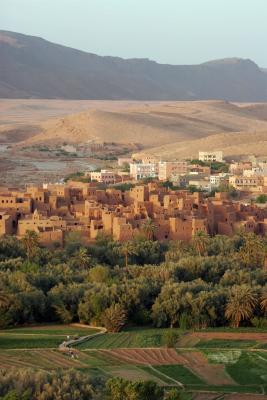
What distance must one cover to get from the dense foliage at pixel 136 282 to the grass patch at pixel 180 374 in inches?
141

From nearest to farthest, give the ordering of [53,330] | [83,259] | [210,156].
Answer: [53,330]
[83,259]
[210,156]

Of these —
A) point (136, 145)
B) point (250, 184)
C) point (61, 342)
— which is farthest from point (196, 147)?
point (61, 342)

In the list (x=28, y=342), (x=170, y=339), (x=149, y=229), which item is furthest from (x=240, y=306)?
(x=149, y=229)

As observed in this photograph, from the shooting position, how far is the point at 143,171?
59094 mm

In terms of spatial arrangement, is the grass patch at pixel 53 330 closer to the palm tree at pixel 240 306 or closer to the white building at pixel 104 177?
the palm tree at pixel 240 306

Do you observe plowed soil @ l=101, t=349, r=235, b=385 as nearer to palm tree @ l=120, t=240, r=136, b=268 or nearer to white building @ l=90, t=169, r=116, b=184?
palm tree @ l=120, t=240, r=136, b=268

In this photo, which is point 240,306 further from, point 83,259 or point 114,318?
point 83,259

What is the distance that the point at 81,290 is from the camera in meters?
26.6

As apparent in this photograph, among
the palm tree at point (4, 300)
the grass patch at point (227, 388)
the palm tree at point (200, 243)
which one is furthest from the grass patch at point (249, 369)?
the palm tree at point (200, 243)

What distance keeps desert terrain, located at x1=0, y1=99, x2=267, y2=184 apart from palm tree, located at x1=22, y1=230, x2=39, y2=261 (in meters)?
25.6

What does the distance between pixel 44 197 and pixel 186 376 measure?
17248 mm

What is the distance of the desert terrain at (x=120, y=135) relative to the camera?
7382 centimetres

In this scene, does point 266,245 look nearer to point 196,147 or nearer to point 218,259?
point 218,259

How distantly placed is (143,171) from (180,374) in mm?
38393
